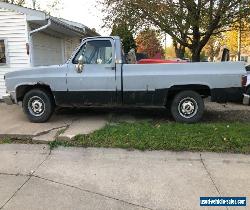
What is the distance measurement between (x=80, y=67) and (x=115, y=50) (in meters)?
0.92

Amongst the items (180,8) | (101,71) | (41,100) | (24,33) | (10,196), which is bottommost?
(10,196)

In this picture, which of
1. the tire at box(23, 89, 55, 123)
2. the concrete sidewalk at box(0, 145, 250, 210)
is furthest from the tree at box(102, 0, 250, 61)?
the concrete sidewalk at box(0, 145, 250, 210)

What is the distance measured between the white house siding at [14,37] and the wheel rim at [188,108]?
19.6 ft

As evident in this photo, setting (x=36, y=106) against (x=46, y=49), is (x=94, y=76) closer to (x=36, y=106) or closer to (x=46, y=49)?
(x=36, y=106)

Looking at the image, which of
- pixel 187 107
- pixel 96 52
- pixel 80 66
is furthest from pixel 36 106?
pixel 187 107

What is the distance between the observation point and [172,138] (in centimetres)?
706

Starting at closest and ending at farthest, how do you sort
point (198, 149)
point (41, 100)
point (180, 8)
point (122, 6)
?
point (198, 149), point (41, 100), point (180, 8), point (122, 6)

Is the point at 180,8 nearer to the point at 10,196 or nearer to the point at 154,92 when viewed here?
the point at 154,92

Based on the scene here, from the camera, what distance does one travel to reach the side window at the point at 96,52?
842 cm

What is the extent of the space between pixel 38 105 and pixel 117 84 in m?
2.03

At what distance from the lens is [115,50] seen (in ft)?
27.5

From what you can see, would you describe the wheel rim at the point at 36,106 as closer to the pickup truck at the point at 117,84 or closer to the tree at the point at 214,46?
the pickup truck at the point at 117,84

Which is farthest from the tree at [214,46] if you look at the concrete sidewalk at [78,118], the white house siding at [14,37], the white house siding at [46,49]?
the concrete sidewalk at [78,118]

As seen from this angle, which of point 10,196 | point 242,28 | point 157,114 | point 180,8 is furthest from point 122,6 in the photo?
point 10,196
